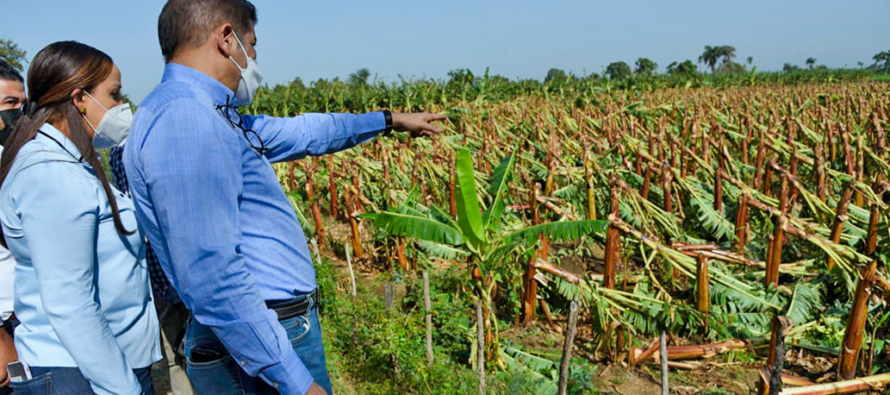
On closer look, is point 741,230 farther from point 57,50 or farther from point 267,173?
point 57,50

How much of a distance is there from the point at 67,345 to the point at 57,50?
34.0 inches

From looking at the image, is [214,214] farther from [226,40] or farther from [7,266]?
[7,266]

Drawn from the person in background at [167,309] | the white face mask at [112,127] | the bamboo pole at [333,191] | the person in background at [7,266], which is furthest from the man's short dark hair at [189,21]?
the bamboo pole at [333,191]

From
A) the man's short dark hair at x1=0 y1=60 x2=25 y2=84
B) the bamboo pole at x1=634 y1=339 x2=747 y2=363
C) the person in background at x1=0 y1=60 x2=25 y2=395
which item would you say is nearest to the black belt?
the person in background at x1=0 y1=60 x2=25 y2=395

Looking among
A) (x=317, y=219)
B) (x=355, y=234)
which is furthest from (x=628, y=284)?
(x=317, y=219)

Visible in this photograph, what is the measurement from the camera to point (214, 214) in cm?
128

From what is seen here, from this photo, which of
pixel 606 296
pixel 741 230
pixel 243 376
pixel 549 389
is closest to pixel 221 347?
pixel 243 376

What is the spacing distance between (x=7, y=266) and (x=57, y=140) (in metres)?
0.68

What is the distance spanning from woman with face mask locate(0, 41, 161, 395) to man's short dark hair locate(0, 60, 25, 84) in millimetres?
896

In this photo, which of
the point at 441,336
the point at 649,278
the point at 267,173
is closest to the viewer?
the point at 267,173

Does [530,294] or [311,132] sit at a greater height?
[311,132]

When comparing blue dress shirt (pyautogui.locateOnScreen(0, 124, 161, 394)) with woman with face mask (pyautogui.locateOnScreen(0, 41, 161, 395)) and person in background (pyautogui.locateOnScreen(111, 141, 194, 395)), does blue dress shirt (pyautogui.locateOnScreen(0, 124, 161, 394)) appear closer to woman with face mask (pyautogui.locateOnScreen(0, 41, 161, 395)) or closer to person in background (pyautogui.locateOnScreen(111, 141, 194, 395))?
woman with face mask (pyautogui.locateOnScreen(0, 41, 161, 395))

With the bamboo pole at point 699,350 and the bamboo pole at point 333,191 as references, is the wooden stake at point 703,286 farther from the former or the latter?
the bamboo pole at point 333,191

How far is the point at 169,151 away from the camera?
4.13ft
